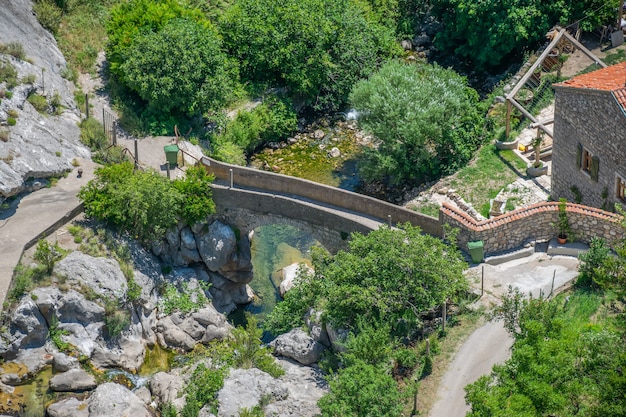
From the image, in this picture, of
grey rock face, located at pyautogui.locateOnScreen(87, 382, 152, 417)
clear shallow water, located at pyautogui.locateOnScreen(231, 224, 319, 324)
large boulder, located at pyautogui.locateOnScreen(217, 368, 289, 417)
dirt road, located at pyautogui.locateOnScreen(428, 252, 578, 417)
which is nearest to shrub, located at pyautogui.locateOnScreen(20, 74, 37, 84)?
clear shallow water, located at pyautogui.locateOnScreen(231, 224, 319, 324)

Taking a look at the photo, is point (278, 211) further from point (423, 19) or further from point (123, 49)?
point (423, 19)

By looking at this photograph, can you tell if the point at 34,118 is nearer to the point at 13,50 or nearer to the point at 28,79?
the point at 28,79

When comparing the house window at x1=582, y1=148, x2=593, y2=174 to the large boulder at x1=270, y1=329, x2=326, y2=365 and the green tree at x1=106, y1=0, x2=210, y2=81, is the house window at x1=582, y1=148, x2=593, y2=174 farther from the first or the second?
the green tree at x1=106, y1=0, x2=210, y2=81

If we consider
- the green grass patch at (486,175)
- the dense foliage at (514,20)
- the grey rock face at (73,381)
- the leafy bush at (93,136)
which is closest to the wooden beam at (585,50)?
the dense foliage at (514,20)

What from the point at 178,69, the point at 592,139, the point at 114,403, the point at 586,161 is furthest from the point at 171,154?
the point at 592,139

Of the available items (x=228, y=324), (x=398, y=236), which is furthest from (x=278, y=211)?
(x=398, y=236)
